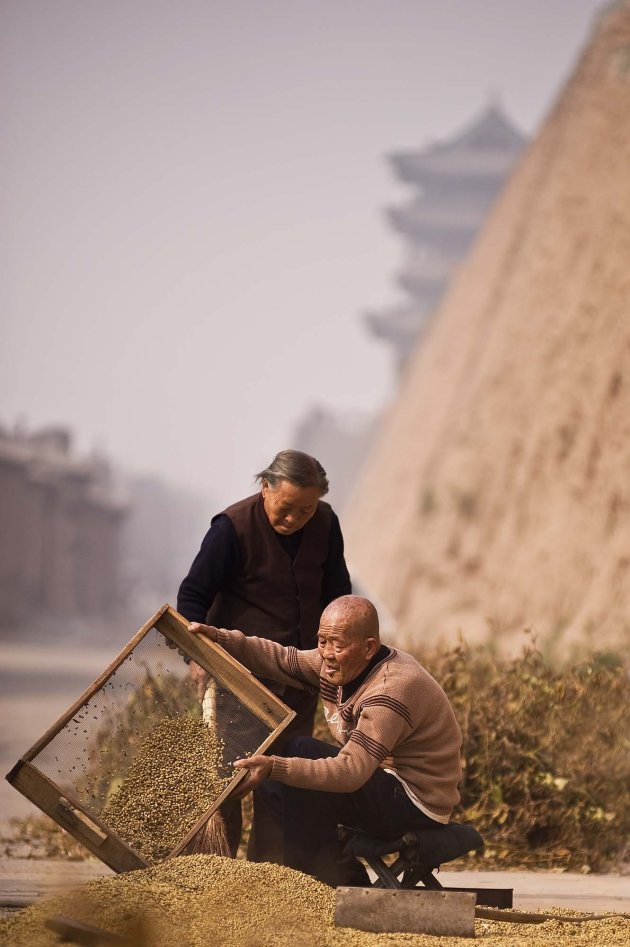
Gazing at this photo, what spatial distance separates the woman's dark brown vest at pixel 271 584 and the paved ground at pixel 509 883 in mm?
1070

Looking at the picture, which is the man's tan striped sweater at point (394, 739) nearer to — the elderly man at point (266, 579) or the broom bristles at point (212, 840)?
the elderly man at point (266, 579)

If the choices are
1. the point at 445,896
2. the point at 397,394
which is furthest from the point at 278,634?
the point at 397,394

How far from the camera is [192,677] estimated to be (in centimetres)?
449

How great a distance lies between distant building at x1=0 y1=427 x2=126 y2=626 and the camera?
37.8 meters

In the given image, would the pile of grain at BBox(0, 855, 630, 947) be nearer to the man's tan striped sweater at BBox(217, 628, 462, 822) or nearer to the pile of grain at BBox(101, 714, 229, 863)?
the pile of grain at BBox(101, 714, 229, 863)

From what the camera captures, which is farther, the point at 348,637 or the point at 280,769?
the point at 348,637

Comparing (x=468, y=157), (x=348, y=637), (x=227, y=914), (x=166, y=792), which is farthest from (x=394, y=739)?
(x=468, y=157)

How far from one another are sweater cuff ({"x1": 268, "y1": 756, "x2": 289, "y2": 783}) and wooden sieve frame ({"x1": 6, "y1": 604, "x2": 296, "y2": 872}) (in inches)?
6.5

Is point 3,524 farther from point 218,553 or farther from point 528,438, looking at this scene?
point 218,553

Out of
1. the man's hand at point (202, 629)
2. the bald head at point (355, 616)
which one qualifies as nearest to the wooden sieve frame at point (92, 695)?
the man's hand at point (202, 629)

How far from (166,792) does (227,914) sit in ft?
1.92

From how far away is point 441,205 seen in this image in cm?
6544

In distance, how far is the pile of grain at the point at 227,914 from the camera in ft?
12.1

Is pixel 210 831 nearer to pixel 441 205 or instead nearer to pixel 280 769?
pixel 280 769
